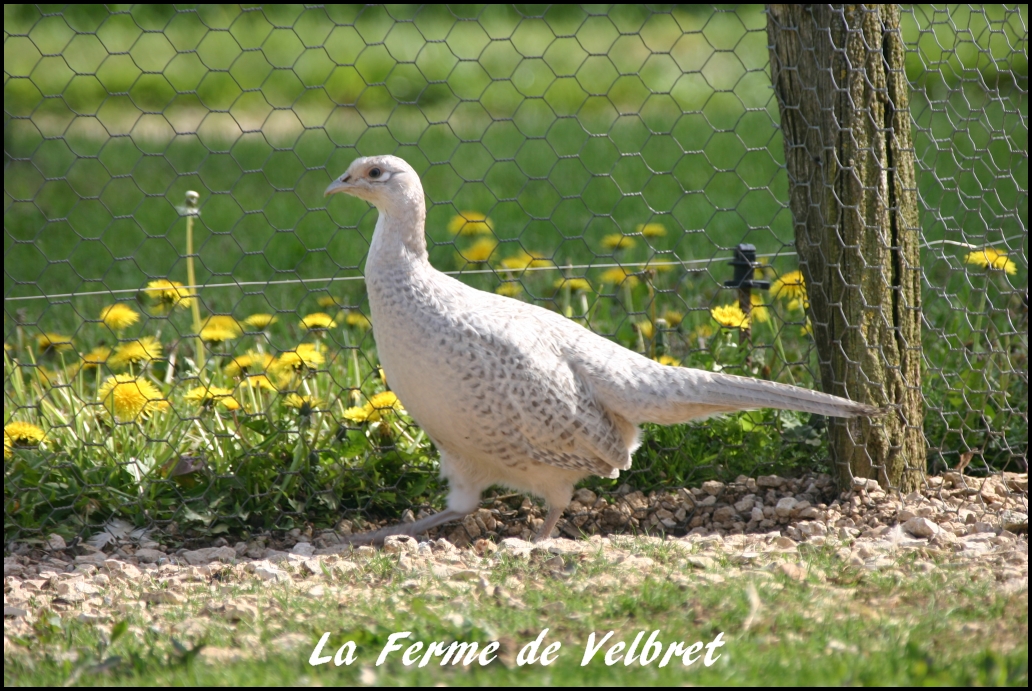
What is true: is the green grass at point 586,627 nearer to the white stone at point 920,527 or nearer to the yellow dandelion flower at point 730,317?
the white stone at point 920,527

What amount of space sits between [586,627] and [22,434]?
2159mm

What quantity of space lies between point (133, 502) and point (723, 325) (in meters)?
2.27

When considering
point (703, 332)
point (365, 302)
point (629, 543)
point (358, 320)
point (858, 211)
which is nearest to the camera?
point (629, 543)

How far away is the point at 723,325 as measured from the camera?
12.2ft

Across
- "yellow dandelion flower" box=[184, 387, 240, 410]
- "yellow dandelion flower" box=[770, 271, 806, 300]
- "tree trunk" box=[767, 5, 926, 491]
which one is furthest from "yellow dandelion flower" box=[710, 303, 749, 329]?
"yellow dandelion flower" box=[184, 387, 240, 410]

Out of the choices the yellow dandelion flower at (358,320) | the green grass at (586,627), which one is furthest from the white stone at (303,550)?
the yellow dandelion flower at (358,320)

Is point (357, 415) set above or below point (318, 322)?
below

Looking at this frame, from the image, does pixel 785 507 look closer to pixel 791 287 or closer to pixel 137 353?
pixel 791 287

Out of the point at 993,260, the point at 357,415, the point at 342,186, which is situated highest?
the point at 342,186

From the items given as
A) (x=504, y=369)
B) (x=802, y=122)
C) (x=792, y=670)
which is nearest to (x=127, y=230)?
(x=504, y=369)

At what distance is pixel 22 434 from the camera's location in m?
3.32

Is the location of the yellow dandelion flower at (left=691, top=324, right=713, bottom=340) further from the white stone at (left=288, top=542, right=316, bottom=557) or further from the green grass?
the white stone at (left=288, top=542, right=316, bottom=557)

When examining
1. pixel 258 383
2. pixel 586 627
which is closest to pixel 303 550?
pixel 258 383

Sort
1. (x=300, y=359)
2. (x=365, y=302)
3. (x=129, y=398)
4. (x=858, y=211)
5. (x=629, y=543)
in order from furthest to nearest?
(x=365, y=302) → (x=300, y=359) → (x=129, y=398) → (x=858, y=211) → (x=629, y=543)
